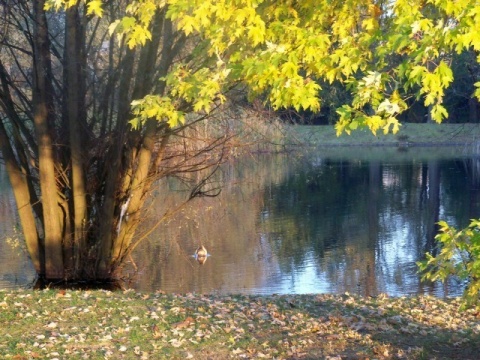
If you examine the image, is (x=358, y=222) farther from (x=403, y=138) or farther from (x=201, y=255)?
(x=403, y=138)

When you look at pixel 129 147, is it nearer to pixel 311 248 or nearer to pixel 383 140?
pixel 311 248

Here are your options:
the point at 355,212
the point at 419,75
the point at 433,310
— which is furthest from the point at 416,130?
the point at 419,75

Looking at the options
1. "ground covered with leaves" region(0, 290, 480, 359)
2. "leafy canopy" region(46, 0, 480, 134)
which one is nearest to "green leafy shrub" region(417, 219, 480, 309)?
"leafy canopy" region(46, 0, 480, 134)

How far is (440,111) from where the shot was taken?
547cm

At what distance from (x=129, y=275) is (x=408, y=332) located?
24.9 ft

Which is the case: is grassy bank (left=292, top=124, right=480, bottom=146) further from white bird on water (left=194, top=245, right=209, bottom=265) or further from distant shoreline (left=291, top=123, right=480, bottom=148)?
white bird on water (left=194, top=245, right=209, bottom=265)

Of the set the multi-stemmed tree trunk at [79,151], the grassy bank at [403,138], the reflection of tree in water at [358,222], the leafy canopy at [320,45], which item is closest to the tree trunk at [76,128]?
the multi-stemmed tree trunk at [79,151]

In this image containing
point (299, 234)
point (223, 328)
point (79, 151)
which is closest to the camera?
point (223, 328)

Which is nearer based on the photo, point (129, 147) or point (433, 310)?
point (433, 310)

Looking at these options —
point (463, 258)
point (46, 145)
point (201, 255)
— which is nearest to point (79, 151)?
point (46, 145)

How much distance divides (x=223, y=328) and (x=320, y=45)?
3.09m

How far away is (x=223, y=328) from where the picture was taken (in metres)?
7.74

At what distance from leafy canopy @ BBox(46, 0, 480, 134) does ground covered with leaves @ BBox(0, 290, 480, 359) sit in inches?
84.3

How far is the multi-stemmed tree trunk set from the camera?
12234 mm
